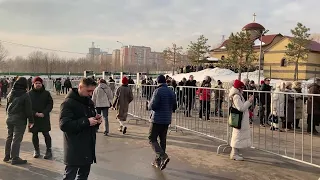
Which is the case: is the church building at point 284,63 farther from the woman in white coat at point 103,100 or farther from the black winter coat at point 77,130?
the black winter coat at point 77,130

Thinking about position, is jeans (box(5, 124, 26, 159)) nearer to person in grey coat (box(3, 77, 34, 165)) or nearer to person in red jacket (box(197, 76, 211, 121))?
person in grey coat (box(3, 77, 34, 165))

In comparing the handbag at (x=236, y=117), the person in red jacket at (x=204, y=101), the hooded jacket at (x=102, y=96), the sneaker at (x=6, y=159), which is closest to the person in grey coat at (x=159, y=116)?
the handbag at (x=236, y=117)

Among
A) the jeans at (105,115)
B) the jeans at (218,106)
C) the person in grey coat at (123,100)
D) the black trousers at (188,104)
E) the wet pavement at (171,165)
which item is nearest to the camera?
the wet pavement at (171,165)

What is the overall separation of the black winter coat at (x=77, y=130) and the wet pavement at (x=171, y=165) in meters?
1.73

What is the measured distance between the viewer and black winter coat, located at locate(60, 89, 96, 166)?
13.1ft

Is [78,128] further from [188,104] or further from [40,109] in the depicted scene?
[188,104]

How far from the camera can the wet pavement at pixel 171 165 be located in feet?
19.2

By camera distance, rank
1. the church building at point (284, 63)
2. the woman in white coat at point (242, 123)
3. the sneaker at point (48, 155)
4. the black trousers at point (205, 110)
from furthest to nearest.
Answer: the church building at point (284, 63), the black trousers at point (205, 110), the sneaker at point (48, 155), the woman in white coat at point (242, 123)

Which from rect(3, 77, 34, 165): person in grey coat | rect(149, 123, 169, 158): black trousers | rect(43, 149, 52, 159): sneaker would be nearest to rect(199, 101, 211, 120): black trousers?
rect(149, 123, 169, 158): black trousers

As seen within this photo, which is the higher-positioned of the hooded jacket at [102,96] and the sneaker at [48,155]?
the hooded jacket at [102,96]

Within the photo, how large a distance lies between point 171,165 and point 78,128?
3.05 m

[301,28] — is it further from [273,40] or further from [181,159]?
[181,159]

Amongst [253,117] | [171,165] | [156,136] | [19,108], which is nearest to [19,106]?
[19,108]

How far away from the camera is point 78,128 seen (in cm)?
396
